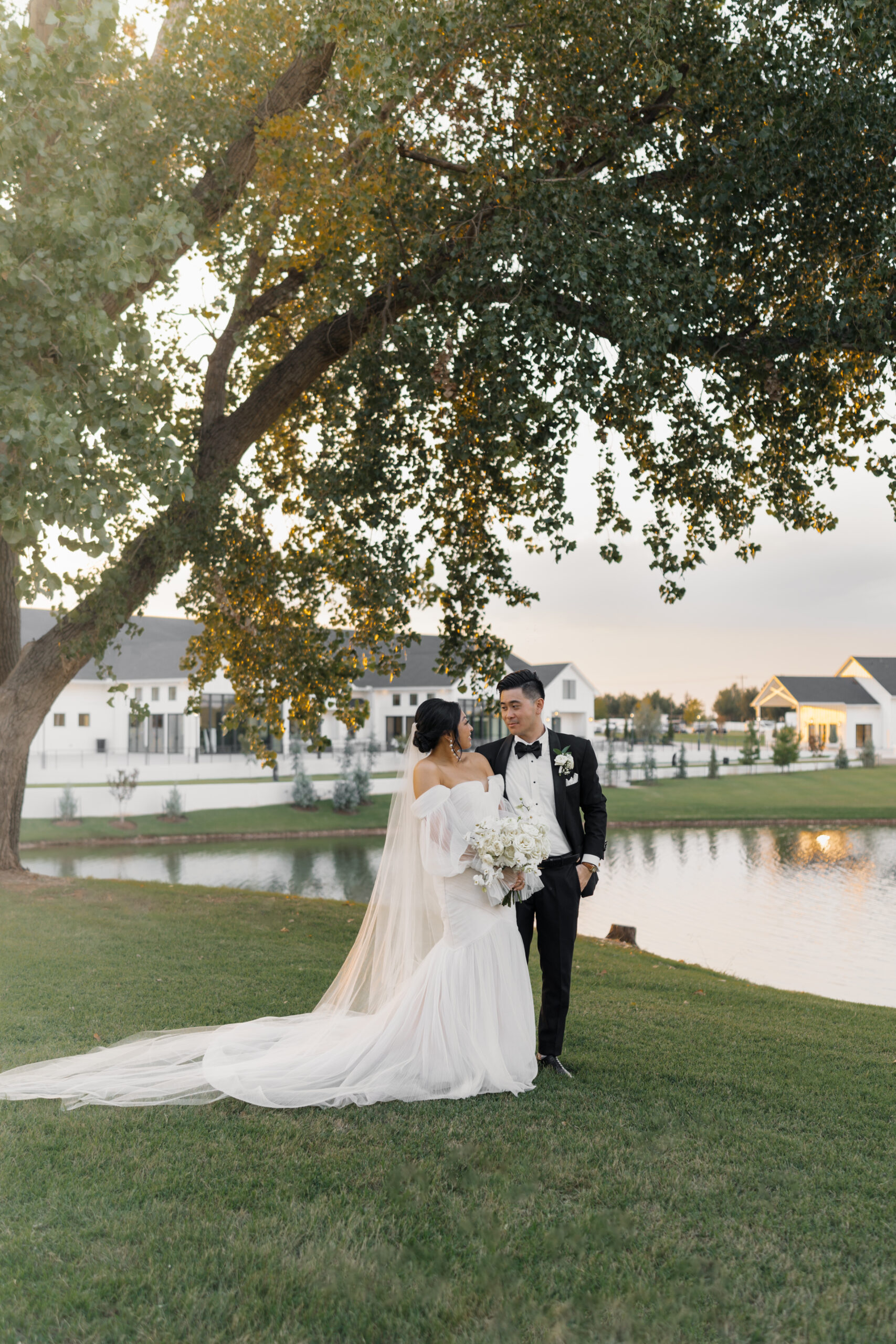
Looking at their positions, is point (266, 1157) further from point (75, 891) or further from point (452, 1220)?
point (75, 891)

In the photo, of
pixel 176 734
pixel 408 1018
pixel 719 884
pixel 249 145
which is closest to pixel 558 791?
pixel 408 1018

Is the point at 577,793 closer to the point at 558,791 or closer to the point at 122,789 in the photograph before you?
the point at 558,791

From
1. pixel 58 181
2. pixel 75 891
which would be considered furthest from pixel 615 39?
pixel 75 891

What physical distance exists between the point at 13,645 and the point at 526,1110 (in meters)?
11.9

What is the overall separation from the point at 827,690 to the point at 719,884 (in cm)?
5605

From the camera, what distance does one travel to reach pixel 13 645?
46.6 ft

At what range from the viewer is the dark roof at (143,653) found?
45.2m

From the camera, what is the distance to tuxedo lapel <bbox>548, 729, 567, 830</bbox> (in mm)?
5973

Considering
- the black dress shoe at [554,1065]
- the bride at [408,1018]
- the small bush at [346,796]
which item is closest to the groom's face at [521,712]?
the bride at [408,1018]

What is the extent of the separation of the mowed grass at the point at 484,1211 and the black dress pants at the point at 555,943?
32 cm

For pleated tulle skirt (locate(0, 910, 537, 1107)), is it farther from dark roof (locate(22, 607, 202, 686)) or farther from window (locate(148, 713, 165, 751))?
window (locate(148, 713, 165, 751))

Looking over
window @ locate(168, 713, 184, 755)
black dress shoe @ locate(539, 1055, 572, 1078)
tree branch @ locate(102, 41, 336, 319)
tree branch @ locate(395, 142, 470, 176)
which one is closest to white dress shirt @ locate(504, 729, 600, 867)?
black dress shoe @ locate(539, 1055, 572, 1078)

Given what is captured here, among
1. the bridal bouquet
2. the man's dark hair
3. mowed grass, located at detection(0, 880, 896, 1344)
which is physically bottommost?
mowed grass, located at detection(0, 880, 896, 1344)

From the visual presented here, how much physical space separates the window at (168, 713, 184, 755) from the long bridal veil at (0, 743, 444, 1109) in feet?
144
